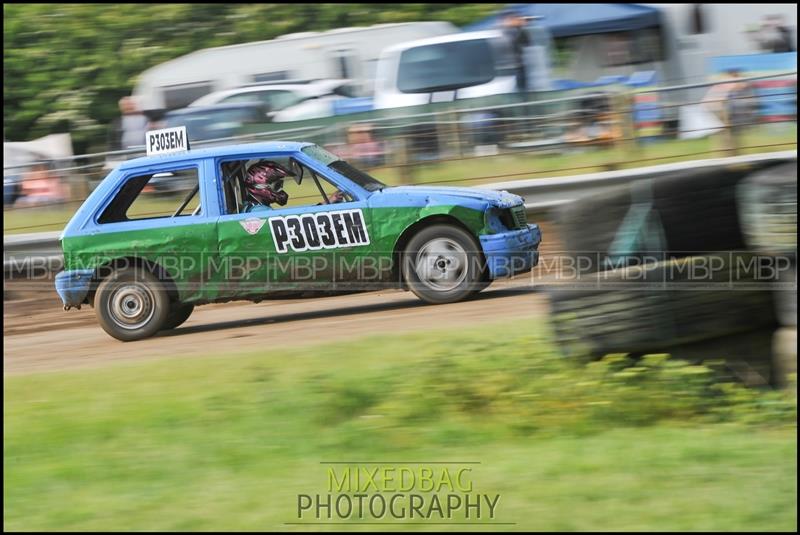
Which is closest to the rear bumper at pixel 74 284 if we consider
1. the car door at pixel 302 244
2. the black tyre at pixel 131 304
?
the black tyre at pixel 131 304

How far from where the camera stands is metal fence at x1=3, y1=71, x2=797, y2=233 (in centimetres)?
1388

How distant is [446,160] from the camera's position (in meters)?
14.1

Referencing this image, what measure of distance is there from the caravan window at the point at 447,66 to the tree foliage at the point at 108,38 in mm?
6934

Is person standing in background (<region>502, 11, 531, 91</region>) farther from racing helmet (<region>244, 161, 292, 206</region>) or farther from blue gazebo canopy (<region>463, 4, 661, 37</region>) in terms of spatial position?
racing helmet (<region>244, 161, 292, 206</region>)

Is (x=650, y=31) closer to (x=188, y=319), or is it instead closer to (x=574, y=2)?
(x=574, y=2)

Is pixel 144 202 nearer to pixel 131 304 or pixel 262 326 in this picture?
pixel 131 304

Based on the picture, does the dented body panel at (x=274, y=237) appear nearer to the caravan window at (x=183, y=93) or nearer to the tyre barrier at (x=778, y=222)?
the tyre barrier at (x=778, y=222)

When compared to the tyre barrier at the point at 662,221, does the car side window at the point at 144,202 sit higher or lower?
higher

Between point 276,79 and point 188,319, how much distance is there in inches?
377

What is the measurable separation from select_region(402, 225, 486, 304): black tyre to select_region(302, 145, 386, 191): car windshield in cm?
65

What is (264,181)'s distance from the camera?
980 cm

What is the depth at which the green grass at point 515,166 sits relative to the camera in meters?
14.0
